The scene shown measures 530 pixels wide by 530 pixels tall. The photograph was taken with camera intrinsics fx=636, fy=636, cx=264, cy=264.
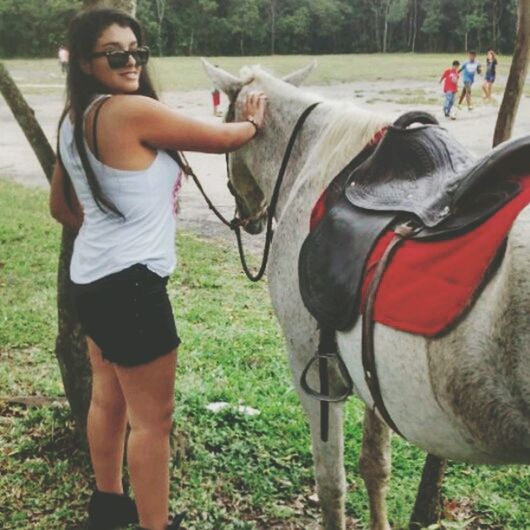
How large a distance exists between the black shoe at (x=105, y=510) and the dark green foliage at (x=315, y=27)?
1958 inches

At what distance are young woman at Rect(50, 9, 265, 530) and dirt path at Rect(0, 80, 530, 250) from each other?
154 centimetres

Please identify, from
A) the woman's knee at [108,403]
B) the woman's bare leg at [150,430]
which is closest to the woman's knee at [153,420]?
the woman's bare leg at [150,430]

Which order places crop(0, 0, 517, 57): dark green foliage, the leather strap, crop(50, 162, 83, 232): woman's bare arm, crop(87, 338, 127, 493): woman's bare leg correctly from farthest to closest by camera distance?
crop(0, 0, 517, 57): dark green foliage < crop(87, 338, 127, 493): woman's bare leg < crop(50, 162, 83, 232): woman's bare arm < the leather strap

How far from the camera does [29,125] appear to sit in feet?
11.5

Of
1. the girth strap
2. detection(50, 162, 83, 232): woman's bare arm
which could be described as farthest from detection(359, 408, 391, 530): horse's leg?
detection(50, 162, 83, 232): woman's bare arm

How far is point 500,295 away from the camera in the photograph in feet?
5.42

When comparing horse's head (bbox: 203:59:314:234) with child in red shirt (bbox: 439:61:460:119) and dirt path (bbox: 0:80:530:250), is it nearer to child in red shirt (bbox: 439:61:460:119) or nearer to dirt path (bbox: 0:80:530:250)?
dirt path (bbox: 0:80:530:250)

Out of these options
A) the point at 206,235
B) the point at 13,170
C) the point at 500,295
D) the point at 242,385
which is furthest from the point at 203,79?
the point at 500,295

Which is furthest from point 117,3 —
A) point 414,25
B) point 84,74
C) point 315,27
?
point 414,25

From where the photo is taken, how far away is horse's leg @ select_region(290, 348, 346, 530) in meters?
2.69

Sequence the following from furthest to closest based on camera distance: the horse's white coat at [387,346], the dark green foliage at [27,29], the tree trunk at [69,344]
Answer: the dark green foliage at [27,29], the tree trunk at [69,344], the horse's white coat at [387,346]

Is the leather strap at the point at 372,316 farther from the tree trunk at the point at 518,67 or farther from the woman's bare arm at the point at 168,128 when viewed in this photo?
the tree trunk at the point at 518,67

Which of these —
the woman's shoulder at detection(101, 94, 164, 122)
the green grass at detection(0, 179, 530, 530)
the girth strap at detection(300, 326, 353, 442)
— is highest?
the woman's shoulder at detection(101, 94, 164, 122)

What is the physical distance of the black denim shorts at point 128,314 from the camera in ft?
7.57
